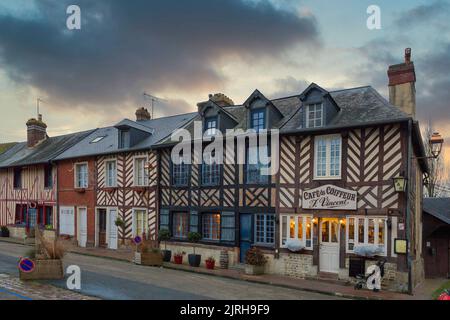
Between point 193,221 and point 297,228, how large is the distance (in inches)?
188

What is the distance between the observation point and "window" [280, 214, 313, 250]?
44.0ft

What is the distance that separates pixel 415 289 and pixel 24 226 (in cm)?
2182

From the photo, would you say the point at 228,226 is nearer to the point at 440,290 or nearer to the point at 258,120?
the point at 258,120

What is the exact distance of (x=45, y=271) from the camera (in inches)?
456

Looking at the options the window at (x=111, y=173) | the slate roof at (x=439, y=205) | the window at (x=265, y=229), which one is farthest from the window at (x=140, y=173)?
the slate roof at (x=439, y=205)

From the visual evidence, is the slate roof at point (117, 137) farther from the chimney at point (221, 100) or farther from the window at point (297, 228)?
the window at point (297, 228)

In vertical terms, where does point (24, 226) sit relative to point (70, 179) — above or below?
below

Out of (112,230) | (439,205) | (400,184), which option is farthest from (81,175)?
(439,205)

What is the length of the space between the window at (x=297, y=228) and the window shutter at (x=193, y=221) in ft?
13.1

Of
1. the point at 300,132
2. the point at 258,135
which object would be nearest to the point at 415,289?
the point at 300,132

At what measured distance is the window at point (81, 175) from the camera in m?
21.3

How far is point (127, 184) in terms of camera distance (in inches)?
750

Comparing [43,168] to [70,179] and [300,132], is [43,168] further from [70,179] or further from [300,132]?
[300,132]
